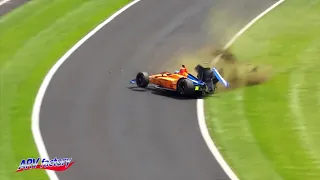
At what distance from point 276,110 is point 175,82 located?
4.13 m

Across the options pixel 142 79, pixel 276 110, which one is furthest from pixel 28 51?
pixel 276 110

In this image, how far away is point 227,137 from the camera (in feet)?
74.6

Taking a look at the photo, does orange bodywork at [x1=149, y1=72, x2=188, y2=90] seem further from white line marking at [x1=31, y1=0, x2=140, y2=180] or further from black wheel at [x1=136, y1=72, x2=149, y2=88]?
white line marking at [x1=31, y1=0, x2=140, y2=180]

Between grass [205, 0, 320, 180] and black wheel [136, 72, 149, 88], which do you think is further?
black wheel [136, 72, 149, 88]

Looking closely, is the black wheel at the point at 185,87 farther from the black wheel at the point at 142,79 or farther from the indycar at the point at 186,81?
the black wheel at the point at 142,79

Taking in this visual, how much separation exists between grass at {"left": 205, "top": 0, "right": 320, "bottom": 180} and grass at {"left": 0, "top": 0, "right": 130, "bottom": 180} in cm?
601

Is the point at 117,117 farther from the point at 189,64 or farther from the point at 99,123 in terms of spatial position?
the point at 189,64

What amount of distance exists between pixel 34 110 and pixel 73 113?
1.64 metres

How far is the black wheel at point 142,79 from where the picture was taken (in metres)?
28.1

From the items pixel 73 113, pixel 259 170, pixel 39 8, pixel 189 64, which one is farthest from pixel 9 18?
pixel 259 170

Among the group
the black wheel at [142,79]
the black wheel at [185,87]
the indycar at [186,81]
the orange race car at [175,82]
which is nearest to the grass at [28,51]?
the black wheel at [142,79]

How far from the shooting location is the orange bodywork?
89.1 feet

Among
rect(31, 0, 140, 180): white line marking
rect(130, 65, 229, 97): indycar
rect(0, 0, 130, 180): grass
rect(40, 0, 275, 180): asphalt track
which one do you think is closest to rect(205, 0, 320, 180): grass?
rect(130, 65, 229, 97): indycar

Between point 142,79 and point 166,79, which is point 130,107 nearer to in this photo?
point 166,79
